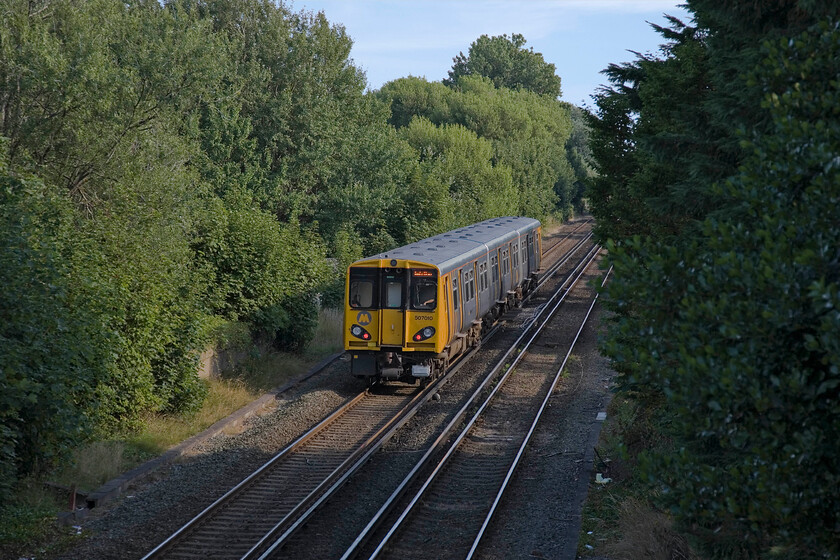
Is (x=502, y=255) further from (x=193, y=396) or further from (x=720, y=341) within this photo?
(x=720, y=341)

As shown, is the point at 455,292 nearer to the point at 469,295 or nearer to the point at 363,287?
the point at 469,295

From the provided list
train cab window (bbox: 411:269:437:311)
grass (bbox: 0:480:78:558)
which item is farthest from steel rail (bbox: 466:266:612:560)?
grass (bbox: 0:480:78:558)

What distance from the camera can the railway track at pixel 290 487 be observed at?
9641mm

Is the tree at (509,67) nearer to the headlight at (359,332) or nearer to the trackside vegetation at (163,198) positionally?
the trackside vegetation at (163,198)

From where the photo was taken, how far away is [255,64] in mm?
29453

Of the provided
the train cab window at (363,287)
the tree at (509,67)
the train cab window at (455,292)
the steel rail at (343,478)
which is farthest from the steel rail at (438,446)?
the tree at (509,67)

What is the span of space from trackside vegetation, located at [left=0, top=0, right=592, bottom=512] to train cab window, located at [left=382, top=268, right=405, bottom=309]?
3.44 meters

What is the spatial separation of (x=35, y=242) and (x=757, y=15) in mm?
8885

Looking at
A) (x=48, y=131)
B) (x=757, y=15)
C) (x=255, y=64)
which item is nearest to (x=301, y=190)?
(x=255, y=64)

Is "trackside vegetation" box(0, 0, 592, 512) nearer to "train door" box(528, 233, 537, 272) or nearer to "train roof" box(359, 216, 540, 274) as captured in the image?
"train roof" box(359, 216, 540, 274)

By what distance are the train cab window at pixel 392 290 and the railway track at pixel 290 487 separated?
1989 mm

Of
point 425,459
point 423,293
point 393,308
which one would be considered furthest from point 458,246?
point 425,459

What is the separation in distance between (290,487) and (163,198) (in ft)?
25.1

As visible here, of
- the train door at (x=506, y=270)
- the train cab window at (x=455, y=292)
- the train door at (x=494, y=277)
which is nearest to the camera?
the train cab window at (x=455, y=292)
